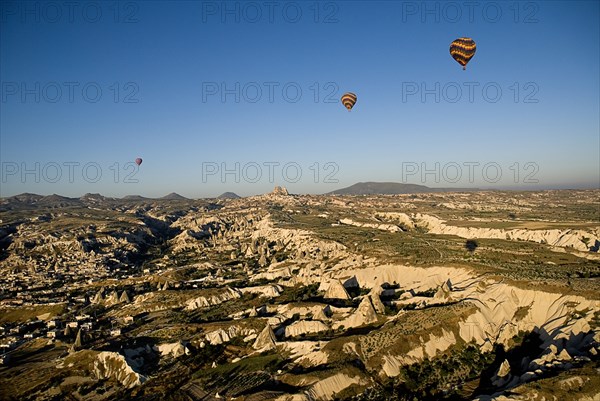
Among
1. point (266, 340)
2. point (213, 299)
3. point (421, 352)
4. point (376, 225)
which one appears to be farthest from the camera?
point (376, 225)

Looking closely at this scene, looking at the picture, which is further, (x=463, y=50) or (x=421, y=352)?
(x=463, y=50)

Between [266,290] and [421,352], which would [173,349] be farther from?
[421,352]

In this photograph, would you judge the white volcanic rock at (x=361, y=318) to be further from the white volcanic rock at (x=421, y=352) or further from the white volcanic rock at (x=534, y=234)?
the white volcanic rock at (x=534, y=234)

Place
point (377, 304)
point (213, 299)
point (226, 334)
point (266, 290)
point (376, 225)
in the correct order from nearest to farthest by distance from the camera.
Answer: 1. point (226, 334)
2. point (377, 304)
3. point (213, 299)
4. point (266, 290)
5. point (376, 225)

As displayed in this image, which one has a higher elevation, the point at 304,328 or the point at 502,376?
the point at 502,376

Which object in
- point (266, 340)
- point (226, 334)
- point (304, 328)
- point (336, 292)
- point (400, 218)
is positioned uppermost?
point (400, 218)

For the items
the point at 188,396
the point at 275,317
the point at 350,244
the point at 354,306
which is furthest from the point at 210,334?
the point at 350,244

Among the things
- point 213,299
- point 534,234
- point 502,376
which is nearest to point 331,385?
point 502,376

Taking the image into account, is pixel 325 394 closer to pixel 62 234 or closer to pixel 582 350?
pixel 582 350
